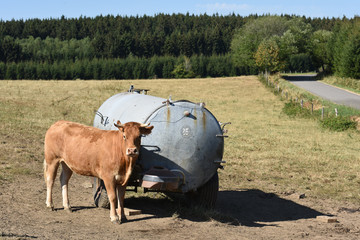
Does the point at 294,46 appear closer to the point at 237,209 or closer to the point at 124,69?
the point at 124,69

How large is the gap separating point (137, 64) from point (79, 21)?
3261 inches

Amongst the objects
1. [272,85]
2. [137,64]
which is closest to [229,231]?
[272,85]

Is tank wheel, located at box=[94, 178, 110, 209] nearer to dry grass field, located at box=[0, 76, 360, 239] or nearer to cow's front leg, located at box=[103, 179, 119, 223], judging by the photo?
cow's front leg, located at box=[103, 179, 119, 223]

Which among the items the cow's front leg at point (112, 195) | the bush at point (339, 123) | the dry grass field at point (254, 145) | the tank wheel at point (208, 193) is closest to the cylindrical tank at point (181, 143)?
the tank wheel at point (208, 193)

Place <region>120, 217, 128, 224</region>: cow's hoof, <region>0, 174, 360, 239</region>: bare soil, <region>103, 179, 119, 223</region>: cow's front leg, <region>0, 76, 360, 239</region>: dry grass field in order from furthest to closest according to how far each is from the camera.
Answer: <region>0, 76, 360, 239</region>: dry grass field, <region>120, 217, 128, 224</region>: cow's hoof, <region>103, 179, 119, 223</region>: cow's front leg, <region>0, 174, 360, 239</region>: bare soil

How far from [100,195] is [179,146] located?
2.63 metres

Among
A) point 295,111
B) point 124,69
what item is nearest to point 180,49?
point 124,69

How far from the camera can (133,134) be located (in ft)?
32.9

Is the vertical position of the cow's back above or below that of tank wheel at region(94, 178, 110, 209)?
Answer: above

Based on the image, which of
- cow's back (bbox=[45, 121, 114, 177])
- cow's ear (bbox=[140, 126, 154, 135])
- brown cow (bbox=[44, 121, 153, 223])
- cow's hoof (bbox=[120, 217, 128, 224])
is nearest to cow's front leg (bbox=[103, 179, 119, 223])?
brown cow (bbox=[44, 121, 153, 223])

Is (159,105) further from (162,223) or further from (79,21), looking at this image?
(79,21)

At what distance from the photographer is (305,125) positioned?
105ft

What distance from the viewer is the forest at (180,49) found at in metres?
82.7

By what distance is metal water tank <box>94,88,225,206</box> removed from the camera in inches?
431
